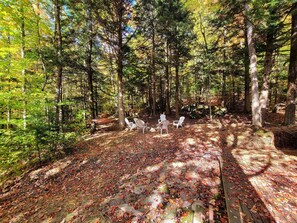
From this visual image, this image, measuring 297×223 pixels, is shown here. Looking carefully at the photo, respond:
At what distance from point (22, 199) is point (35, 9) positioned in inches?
376

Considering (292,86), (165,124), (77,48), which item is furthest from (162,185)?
(77,48)

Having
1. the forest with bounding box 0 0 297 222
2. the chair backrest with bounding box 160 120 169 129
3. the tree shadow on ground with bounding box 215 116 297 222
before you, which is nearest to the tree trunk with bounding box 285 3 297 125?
the forest with bounding box 0 0 297 222

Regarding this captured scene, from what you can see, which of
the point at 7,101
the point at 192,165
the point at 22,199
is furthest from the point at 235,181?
the point at 7,101

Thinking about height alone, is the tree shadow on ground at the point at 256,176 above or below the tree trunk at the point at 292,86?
below

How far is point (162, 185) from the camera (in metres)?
3.23

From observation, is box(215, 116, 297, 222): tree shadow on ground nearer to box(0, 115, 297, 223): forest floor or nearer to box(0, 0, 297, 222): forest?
box(0, 115, 297, 223): forest floor

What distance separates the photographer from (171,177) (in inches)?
139

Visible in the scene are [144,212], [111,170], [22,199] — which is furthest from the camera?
[111,170]

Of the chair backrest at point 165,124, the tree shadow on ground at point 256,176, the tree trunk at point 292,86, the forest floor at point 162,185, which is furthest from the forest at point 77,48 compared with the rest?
the chair backrest at point 165,124

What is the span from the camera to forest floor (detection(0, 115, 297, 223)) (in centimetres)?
258

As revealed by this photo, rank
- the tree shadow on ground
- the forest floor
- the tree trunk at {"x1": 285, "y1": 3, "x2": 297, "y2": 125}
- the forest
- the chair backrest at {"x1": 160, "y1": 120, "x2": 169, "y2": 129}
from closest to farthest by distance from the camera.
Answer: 1. the tree shadow on ground
2. the forest floor
3. the forest
4. the tree trunk at {"x1": 285, "y1": 3, "x2": 297, "y2": 125}
5. the chair backrest at {"x1": 160, "y1": 120, "x2": 169, "y2": 129}

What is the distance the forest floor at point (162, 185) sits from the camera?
2.58m

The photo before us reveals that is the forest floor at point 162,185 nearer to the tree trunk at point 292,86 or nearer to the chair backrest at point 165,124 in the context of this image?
the chair backrest at point 165,124

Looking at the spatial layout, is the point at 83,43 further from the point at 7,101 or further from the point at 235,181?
the point at 235,181
